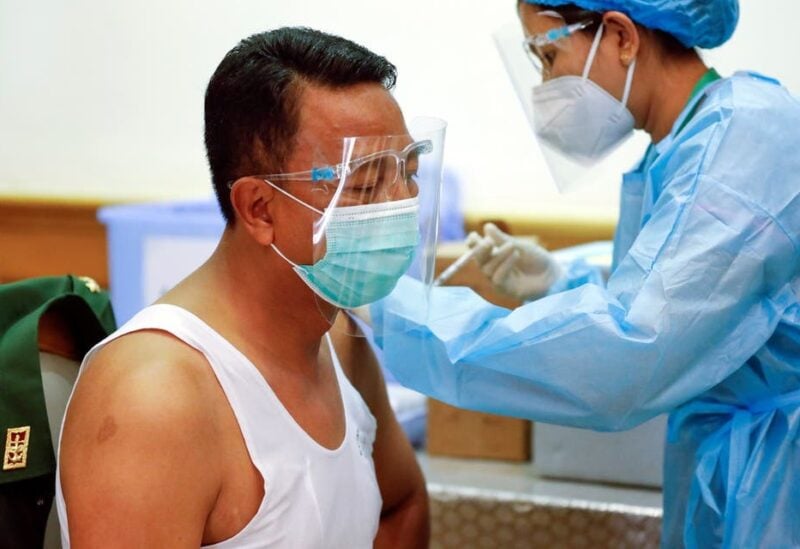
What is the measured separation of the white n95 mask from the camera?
162 centimetres

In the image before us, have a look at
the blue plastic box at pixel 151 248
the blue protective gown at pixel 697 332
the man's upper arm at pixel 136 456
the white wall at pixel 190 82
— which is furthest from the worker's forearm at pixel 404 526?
the white wall at pixel 190 82

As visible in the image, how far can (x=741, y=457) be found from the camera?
1461 mm

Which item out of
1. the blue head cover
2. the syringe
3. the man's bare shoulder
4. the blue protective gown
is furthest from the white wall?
the man's bare shoulder

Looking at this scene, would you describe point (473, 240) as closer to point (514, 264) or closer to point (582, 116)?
point (514, 264)

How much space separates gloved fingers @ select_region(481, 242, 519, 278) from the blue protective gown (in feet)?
0.81

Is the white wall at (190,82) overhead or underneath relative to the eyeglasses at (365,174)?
underneath

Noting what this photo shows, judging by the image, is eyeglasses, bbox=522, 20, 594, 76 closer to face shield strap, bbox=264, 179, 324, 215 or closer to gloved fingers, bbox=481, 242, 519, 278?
gloved fingers, bbox=481, 242, 519, 278

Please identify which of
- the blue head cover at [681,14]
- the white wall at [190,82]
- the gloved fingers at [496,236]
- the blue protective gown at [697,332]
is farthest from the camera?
the white wall at [190,82]

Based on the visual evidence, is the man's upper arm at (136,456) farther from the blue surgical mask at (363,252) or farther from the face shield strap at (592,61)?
the face shield strap at (592,61)

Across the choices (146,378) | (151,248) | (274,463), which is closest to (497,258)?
(274,463)

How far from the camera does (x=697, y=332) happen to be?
1354 millimetres

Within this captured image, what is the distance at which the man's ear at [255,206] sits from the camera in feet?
4.07

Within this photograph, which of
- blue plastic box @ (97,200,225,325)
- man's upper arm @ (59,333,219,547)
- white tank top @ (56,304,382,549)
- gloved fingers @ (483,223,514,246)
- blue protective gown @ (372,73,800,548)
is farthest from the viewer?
blue plastic box @ (97,200,225,325)

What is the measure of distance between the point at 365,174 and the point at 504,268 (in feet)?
1.95
